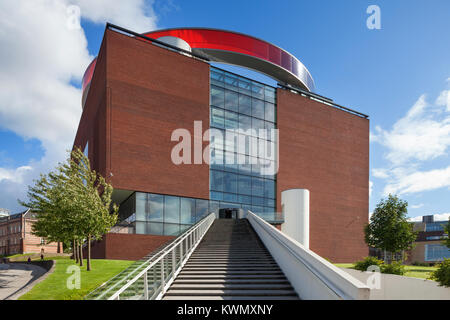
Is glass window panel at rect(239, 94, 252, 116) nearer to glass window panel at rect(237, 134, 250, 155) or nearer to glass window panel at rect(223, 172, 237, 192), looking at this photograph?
glass window panel at rect(237, 134, 250, 155)

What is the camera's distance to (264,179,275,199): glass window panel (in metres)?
31.3

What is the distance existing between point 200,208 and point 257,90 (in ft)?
39.5

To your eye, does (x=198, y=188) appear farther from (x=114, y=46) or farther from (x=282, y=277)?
(x=282, y=277)

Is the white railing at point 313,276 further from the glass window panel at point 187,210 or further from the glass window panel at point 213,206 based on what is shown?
the glass window panel at point 213,206

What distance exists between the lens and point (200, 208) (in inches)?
1033

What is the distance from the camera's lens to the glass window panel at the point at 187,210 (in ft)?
82.9

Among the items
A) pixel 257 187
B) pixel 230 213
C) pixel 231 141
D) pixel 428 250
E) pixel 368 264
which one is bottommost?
pixel 428 250

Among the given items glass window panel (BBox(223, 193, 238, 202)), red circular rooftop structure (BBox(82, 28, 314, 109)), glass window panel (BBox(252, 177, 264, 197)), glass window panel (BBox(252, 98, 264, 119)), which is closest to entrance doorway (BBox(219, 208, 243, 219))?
glass window panel (BBox(223, 193, 238, 202))

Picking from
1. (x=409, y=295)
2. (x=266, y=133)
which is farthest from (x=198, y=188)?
(x=409, y=295)

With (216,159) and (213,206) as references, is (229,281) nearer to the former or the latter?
(213,206)

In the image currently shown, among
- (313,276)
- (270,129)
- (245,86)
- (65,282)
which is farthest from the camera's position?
(270,129)

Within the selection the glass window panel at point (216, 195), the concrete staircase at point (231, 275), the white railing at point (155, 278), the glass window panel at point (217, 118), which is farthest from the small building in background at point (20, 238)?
the white railing at point (155, 278)

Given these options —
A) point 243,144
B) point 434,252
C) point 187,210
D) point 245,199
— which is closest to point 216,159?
point 243,144

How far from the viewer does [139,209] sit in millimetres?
23469
